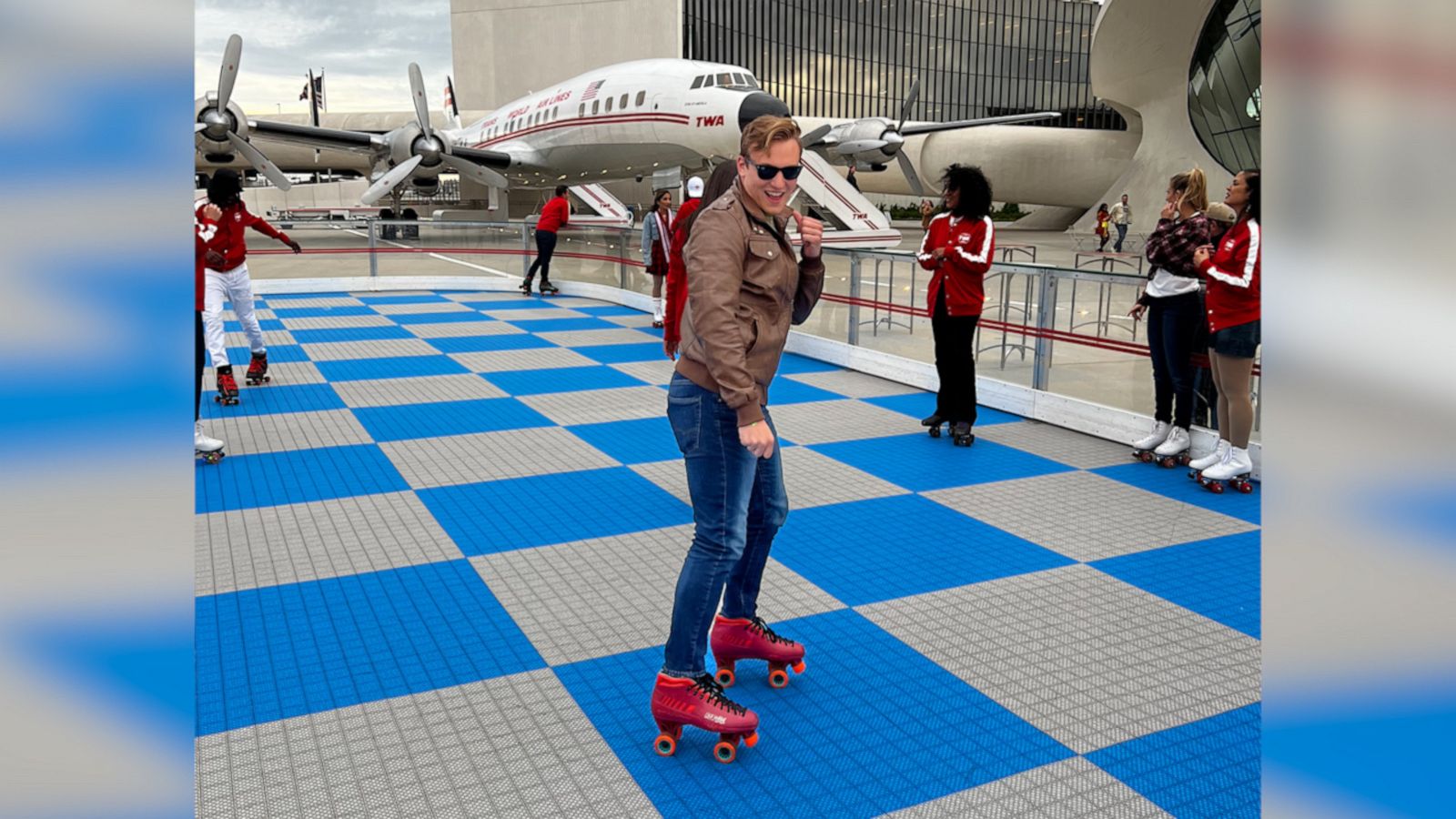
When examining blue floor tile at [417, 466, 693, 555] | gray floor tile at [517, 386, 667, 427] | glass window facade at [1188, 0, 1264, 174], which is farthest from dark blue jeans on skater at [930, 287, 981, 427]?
glass window facade at [1188, 0, 1264, 174]

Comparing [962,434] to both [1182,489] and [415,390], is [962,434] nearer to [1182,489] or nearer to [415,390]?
[1182,489]

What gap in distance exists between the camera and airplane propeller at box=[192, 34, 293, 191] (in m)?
23.0

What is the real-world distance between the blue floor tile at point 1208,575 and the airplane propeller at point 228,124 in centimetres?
2228

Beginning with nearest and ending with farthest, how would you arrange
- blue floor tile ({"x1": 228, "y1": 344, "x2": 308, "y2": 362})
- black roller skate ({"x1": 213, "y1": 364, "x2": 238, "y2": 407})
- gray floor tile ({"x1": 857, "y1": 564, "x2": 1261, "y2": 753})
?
gray floor tile ({"x1": 857, "y1": 564, "x2": 1261, "y2": 753}), black roller skate ({"x1": 213, "y1": 364, "x2": 238, "y2": 407}), blue floor tile ({"x1": 228, "y1": 344, "x2": 308, "y2": 362})

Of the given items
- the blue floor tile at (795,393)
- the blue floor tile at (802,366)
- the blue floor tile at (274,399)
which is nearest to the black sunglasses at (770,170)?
the blue floor tile at (795,393)

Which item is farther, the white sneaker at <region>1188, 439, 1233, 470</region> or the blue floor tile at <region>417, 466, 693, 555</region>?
the white sneaker at <region>1188, 439, 1233, 470</region>

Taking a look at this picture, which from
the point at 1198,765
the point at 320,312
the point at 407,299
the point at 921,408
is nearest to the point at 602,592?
the point at 1198,765

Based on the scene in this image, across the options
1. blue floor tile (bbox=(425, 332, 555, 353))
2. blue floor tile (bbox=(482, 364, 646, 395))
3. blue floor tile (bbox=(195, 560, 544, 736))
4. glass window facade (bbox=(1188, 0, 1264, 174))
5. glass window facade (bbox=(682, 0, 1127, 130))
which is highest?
glass window facade (bbox=(682, 0, 1127, 130))

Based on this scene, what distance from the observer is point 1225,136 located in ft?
109

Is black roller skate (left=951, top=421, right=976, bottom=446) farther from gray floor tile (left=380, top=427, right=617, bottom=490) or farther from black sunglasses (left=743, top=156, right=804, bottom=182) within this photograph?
black sunglasses (left=743, top=156, right=804, bottom=182)

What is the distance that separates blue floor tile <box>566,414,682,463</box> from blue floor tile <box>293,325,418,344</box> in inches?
212
